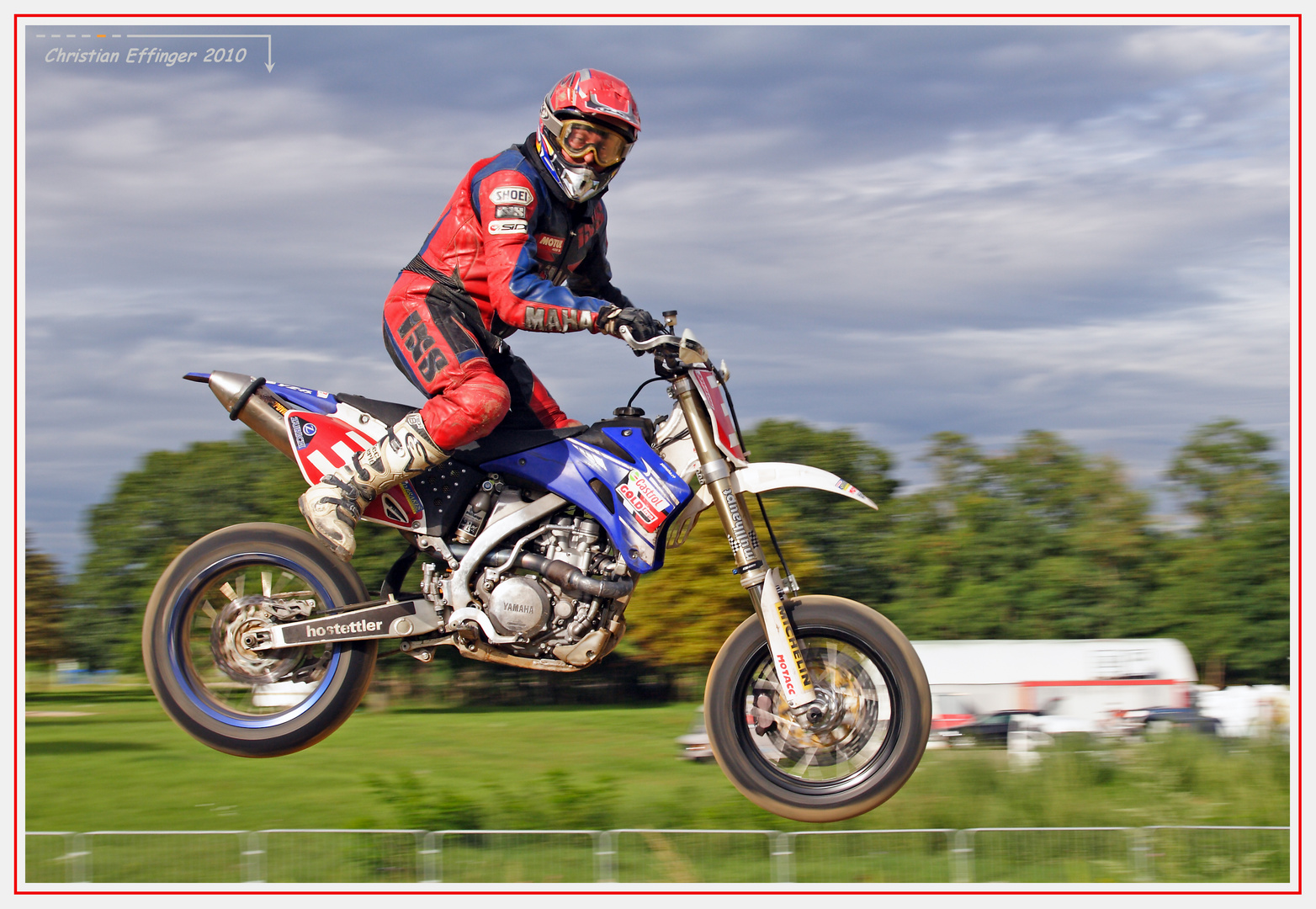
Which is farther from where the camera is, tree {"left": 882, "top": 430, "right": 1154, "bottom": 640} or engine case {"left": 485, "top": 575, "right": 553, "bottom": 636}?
tree {"left": 882, "top": 430, "right": 1154, "bottom": 640}

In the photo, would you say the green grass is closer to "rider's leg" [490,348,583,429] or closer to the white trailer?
"rider's leg" [490,348,583,429]

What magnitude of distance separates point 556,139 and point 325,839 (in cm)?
455

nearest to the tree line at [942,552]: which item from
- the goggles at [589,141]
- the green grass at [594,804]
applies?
the green grass at [594,804]

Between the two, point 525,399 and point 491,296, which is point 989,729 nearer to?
point 525,399

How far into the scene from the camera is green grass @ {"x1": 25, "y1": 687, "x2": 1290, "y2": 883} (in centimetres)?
616

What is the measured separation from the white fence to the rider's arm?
3.00 metres

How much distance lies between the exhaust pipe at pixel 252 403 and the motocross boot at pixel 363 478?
0.39m

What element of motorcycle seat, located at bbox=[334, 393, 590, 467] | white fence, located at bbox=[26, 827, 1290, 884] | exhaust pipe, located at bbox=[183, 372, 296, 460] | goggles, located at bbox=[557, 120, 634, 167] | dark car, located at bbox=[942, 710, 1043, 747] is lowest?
dark car, located at bbox=[942, 710, 1043, 747]

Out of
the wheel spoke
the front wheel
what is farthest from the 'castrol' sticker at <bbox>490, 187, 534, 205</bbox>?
the wheel spoke

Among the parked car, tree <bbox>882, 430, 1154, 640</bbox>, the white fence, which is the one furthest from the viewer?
tree <bbox>882, 430, 1154, 640</bbox>

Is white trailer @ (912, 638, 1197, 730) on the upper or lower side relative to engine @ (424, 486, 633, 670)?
lower

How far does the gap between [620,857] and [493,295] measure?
3.53 metres

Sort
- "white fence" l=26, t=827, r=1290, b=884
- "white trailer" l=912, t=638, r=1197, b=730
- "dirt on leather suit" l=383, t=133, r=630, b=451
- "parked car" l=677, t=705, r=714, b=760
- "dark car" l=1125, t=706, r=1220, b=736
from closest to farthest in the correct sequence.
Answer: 1. "dirt on leather suit" l=383, t=133, r=630, b=451
2. "white fence" l=26, t=827, r=1290, b=884
3. "parked car" l=677, t=705, r=714, b=760
4. "dark car" l=1125, t=706, r=1220, b=736
5. "white trailer" l=912, t=638, r=1197, b=730

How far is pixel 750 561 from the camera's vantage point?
451 cm
